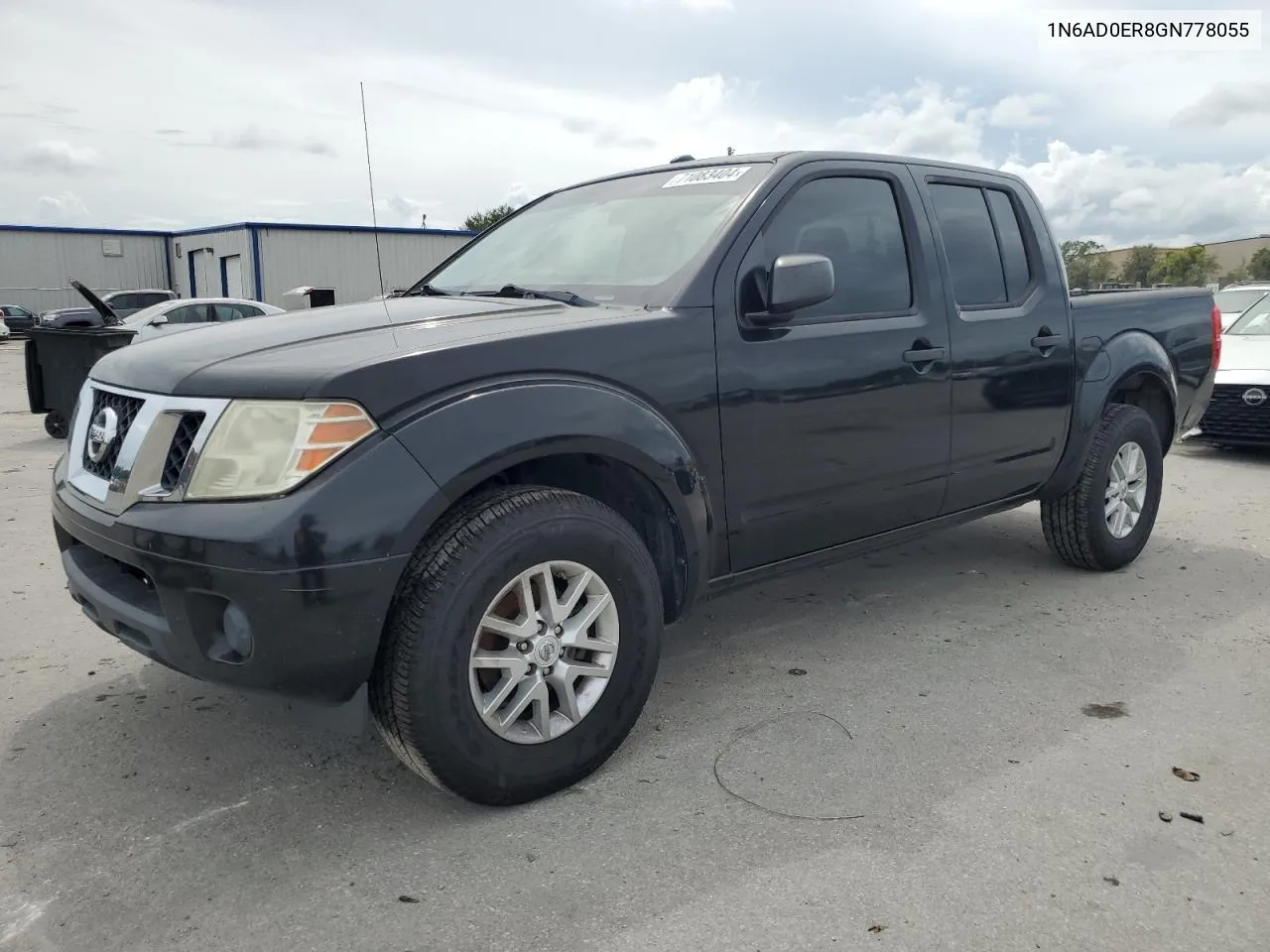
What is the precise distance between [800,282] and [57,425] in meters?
8.24

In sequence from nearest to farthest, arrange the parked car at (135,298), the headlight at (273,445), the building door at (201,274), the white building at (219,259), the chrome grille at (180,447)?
the headlight at (273,445), the chrome grille at (180,447), the parked car at (135,298), the white building at (219,259), the building door at (201,274)

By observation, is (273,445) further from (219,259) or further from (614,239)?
(219,259)

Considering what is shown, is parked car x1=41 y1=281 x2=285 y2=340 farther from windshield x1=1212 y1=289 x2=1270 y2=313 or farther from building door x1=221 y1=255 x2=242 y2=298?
building door x1=221 y1=255 x2=242 y2=298

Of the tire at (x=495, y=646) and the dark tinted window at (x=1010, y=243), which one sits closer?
the tire at (x=495, y=646)

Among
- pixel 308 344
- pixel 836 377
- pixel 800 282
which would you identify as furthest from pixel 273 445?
pixel 836 377

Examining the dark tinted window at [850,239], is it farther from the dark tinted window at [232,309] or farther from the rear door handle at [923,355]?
the dark tinted window at [232,309]

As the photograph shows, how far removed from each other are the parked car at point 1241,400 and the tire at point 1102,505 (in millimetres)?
3746

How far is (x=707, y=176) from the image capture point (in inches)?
140

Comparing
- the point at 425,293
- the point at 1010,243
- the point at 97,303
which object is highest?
the point at 97,303

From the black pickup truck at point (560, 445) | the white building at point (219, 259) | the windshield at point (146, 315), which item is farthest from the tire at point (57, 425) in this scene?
the white building at point (219, 259)

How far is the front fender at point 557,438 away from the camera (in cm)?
243

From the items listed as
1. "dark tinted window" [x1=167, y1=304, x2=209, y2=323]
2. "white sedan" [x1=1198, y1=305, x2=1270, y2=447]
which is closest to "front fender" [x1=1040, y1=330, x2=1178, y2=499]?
"white sedan" [x1=1198, y1=305, x2=1270, y2=447]

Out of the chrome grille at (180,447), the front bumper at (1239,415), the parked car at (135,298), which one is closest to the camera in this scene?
the chrome grille at (180,447)

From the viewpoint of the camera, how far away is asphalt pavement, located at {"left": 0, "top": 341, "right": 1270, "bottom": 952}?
2197mm
